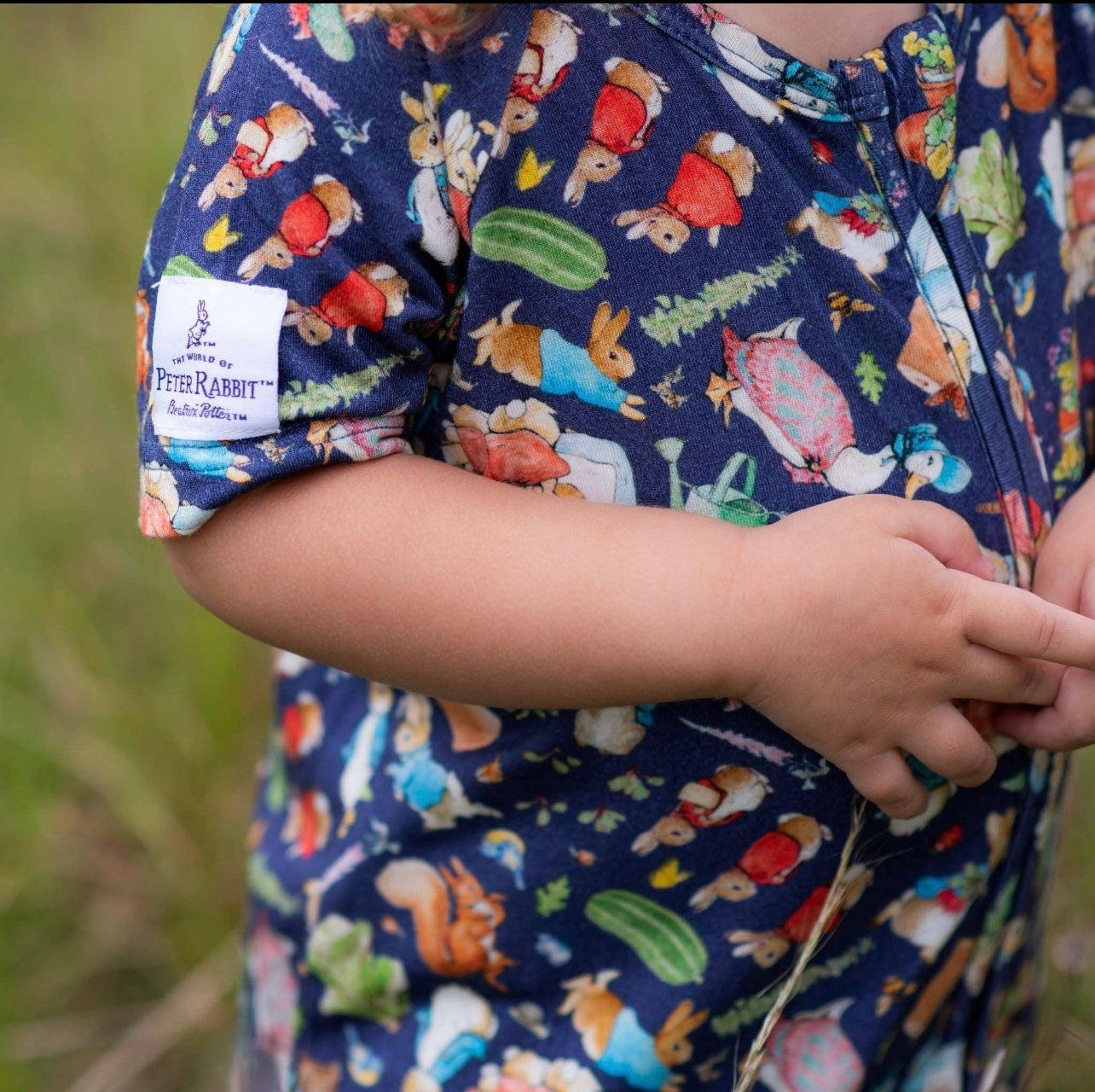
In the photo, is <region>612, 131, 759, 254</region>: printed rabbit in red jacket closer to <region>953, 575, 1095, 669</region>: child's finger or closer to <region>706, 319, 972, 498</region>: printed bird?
<region>706, 319, 972, 498</region>: printed bird

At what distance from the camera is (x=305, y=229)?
0.60 m

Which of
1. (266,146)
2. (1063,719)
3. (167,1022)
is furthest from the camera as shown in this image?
(167,1022)

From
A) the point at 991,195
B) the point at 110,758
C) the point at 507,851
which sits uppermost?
the point at 991,195

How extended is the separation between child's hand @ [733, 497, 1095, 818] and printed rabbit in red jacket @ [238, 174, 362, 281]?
273 mm

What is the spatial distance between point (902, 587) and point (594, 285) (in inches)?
9.2

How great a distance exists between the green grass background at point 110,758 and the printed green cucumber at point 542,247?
80 centimetres

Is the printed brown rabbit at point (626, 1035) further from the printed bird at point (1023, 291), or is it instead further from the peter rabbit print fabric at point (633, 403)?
the printed bird at point (1023, 291)

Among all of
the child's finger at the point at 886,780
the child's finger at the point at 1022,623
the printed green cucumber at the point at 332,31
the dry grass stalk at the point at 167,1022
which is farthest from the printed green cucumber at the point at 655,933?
the dry grass stalk at the point at 167,1022

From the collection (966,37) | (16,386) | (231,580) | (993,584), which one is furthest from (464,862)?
(16,386)

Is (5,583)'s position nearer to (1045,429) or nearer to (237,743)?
(237,743)

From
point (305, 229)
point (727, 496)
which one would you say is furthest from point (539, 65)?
point (727, 496)

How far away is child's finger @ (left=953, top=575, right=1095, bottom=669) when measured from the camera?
25.5 inches

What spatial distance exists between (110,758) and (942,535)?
1.07 meters

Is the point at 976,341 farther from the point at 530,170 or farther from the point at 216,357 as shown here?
the point at 216,357
